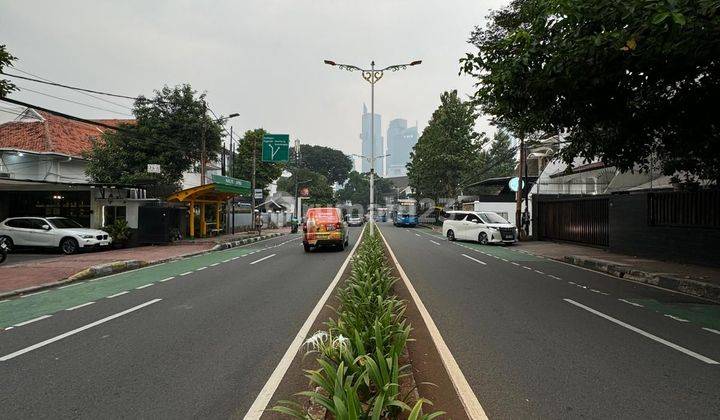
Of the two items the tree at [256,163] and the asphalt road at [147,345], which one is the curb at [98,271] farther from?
the tree at [256,163]

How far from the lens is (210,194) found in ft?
82.7

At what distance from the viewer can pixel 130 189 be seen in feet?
68.6

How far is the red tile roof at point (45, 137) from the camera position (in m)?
27.0

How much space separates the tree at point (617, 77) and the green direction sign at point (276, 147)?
15624 millimetres

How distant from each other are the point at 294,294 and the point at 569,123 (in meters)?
8.31

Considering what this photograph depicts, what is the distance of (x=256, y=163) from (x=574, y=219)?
2805cm

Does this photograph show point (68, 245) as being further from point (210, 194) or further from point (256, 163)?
point (256, 163)

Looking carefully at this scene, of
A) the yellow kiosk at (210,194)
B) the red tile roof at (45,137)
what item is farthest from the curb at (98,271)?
the red tile roof at (45,137)

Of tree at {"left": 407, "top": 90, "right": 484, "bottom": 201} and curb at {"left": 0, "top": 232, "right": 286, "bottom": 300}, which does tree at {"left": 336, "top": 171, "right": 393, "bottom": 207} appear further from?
curb at {"left": 0, "top": 232, "right": 286, "bottom": 300}

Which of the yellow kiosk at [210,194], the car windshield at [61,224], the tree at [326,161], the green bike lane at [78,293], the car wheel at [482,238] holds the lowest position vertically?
the green bike lane at [78,293]

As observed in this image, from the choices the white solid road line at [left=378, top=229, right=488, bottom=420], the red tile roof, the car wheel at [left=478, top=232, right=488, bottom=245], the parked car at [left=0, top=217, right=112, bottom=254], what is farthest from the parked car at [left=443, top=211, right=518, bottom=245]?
the red tile roof

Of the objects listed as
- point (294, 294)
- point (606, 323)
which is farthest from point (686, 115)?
point (294, 294)

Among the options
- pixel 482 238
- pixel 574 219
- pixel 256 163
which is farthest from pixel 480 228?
pixel 256 163

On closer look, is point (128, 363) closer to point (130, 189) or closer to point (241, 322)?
point (241, 322)
